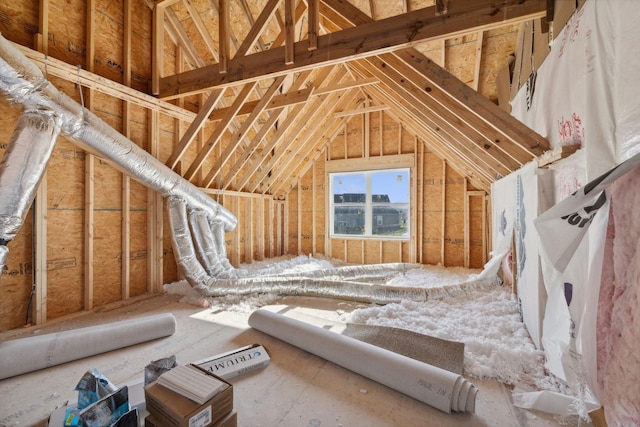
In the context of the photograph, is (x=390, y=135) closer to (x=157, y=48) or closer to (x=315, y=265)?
(x=315, y=265)

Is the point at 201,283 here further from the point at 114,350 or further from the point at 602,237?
the point at 602,237

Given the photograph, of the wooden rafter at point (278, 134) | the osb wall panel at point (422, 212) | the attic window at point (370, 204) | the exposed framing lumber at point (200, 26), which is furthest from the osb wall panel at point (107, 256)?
the attic window at point (370, 204)

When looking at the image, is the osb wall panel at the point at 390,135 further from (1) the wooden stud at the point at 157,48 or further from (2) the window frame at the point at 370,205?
(1) the wooden stud at the point at 157,48

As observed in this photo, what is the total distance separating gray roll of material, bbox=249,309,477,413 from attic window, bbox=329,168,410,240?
4.39 metres

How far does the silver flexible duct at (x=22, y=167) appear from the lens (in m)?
2.16

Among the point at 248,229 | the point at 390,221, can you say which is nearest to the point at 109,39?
the point at 248,229

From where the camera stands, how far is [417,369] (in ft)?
5.66

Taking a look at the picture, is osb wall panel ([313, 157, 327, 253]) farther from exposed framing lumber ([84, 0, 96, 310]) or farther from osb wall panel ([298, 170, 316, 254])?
exposed framing lumber ([84, 0, 96, 310])

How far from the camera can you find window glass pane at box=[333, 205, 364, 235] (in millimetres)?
6750

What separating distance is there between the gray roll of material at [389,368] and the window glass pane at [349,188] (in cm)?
466

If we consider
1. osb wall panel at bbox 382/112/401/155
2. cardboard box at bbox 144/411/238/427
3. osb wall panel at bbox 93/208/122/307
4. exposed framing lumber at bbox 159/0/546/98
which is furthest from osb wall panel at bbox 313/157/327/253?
cardboard box at bbox 144/411/238/427

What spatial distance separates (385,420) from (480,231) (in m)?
5.01

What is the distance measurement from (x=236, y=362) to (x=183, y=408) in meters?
0.81

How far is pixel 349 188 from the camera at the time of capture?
685cm
